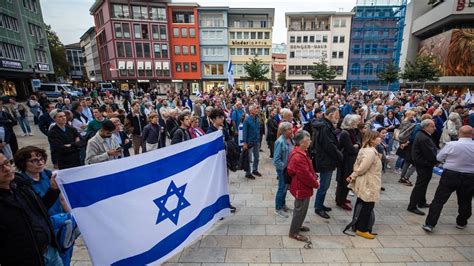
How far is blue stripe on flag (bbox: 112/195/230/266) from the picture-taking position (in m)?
2.77

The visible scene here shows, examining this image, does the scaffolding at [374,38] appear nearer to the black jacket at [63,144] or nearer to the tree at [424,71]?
the tree at [424,71]

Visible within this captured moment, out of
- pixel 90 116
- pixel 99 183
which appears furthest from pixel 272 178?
pixel 90 116

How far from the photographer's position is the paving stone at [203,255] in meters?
→ 3.44

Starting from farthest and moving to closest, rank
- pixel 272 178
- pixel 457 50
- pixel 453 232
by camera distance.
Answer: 1. pixel 457 50
2. pixel 272 178
3. pixel 453 232

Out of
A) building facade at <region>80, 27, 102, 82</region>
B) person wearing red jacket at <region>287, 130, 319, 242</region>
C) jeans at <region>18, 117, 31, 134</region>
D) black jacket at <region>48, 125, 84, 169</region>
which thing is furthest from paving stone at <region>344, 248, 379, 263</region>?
building facade at <region>80, 27, 102, 82</region>

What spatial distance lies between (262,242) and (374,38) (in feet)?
166

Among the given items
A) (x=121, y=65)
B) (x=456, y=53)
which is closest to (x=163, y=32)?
(x=121, y=65)

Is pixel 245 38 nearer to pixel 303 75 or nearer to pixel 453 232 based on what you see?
pixel 303 75

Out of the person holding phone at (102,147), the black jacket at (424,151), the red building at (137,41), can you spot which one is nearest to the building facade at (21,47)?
the red building at (137,41)

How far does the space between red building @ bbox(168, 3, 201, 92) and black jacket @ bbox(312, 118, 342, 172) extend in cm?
4220

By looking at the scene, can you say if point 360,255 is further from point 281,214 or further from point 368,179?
point 281,214

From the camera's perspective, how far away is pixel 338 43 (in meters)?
42.7

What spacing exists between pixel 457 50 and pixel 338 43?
1694 cm

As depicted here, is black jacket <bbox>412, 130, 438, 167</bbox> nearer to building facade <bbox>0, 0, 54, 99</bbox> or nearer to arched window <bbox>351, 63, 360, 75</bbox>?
building facade <bbox>0, 0, 54, 99</bbox>
